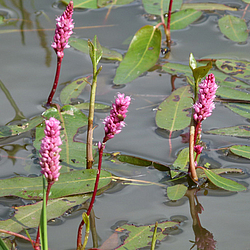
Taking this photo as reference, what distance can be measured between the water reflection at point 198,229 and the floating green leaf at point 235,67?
48.0 inches

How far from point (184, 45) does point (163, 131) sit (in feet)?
3.68

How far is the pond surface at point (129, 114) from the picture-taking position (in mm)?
1629

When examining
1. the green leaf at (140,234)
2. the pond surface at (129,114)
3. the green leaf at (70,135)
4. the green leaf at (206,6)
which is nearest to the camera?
the green leaf at (140,234)

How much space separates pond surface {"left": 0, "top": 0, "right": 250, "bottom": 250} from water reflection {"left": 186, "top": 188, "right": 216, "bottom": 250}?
24 millimetres

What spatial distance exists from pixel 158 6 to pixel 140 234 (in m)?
2.48

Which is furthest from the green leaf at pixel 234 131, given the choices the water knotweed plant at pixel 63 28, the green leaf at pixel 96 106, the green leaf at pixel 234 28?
the green leaf at pixel 234 28

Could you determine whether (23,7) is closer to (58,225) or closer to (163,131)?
(163,131)

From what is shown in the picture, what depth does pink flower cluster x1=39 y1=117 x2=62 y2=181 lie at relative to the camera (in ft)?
4.00

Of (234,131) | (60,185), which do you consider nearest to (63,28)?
(60,185)

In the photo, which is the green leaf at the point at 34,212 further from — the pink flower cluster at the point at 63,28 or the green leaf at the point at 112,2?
the green leaf at the point at 112,2

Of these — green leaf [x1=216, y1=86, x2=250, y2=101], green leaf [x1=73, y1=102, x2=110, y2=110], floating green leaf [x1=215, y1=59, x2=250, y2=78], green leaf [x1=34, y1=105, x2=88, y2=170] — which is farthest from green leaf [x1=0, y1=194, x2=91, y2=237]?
floating green leaf [x1=215, y1=59, x2=250, y2=78]

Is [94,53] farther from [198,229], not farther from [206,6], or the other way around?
[206,6]

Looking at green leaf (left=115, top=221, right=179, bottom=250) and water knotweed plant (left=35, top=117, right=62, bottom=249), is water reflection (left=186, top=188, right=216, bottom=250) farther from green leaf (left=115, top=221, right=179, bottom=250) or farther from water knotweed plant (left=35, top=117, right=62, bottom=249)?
water knotweed plant (left=35, top=117, right=62, bottom=249)

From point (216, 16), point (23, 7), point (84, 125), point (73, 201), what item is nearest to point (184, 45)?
point (216, 16)
